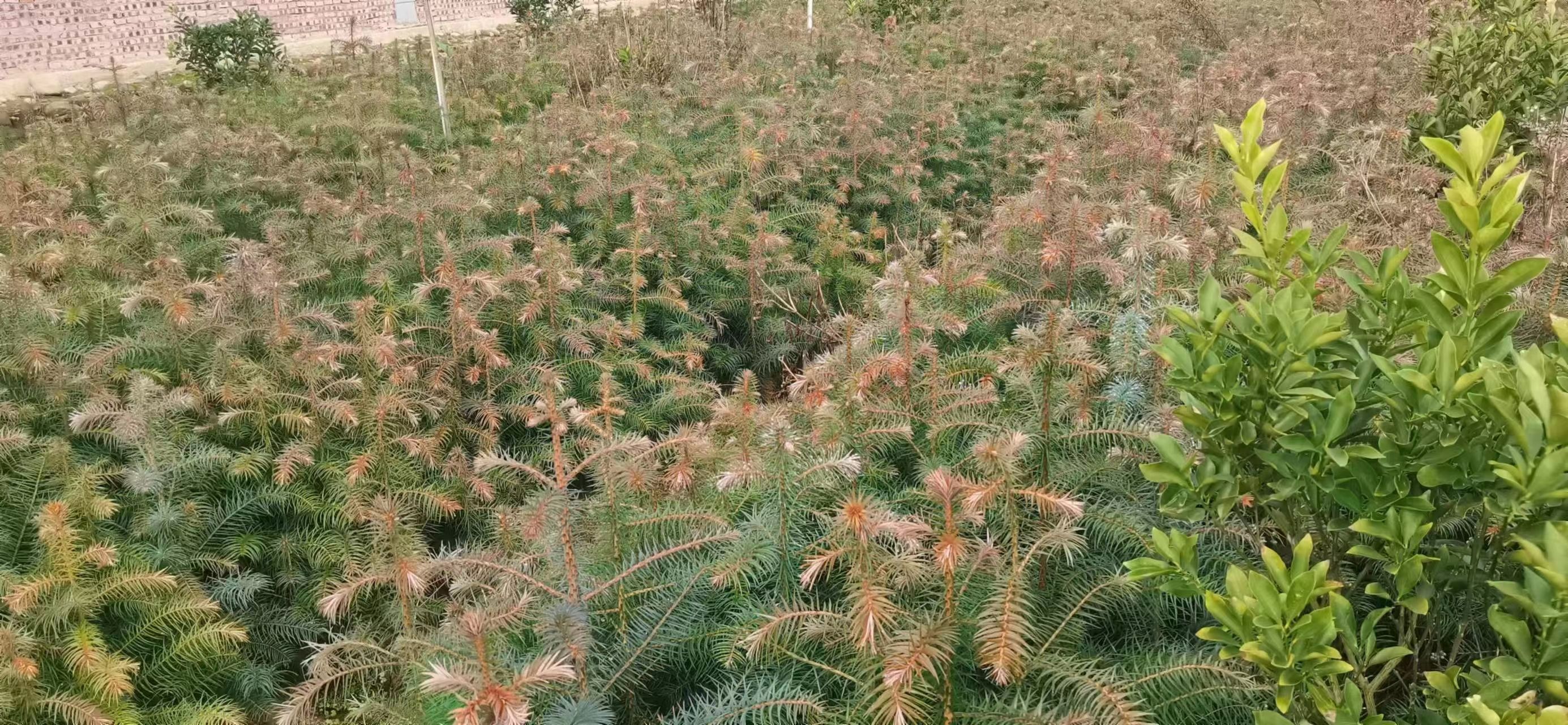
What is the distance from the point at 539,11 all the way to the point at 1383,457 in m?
8.54

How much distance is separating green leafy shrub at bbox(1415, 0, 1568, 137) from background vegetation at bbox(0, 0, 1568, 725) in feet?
0.10

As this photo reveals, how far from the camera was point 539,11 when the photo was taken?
28.0ft

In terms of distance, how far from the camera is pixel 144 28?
8.20m

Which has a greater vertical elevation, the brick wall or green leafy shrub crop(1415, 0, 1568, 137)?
the brick wall

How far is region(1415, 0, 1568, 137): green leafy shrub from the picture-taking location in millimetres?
3775

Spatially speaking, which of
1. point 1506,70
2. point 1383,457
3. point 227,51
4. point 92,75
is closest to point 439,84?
point 227,51

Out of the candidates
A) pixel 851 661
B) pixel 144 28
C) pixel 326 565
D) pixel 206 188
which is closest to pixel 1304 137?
pixel 851 661

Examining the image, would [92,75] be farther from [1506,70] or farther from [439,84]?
[1506,70]

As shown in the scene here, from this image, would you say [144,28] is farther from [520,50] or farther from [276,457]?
[276,457]

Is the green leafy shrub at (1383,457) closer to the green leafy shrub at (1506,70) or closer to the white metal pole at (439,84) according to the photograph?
the green leafy shrub at (1506,70)

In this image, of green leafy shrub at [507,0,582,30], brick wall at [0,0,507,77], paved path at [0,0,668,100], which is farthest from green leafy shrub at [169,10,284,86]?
green leafy shrub at [507,0,582,30]

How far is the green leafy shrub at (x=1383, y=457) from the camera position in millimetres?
1099

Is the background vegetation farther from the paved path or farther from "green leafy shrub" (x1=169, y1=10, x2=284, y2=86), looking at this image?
the paved path

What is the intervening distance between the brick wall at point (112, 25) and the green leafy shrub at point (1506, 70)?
7.49m
